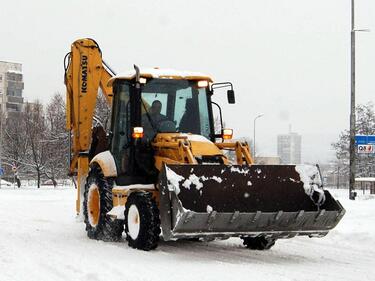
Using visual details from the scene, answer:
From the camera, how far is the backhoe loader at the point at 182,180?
8.82 meters

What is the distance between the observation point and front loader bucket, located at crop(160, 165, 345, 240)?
28.2 feet

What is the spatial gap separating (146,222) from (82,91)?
202 inches

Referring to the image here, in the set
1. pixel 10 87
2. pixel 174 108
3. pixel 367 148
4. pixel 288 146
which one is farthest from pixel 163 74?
pixel 288 146

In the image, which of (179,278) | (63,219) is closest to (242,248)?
(179,278)

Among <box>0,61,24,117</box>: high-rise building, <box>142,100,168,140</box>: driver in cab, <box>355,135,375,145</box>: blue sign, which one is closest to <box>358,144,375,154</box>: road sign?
<box>355,135,375,145</box>: blue sign

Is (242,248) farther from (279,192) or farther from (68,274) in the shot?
(68,274)

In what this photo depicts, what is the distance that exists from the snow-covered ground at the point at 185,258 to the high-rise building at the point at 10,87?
9157 centimetres

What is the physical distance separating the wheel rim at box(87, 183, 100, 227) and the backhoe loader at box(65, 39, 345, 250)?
0.02 m

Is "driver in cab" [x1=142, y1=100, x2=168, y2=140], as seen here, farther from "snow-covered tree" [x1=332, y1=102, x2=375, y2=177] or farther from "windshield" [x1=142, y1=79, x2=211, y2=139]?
"snow-covered tree" [x1=332, y1=102, x2=375, y2=177]

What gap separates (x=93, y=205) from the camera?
1177cm

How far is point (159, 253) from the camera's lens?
9.23 m

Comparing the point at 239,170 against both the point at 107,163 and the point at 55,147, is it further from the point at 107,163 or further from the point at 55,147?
the point at 55,147

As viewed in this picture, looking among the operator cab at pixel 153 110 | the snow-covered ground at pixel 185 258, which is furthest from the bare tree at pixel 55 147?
the operator cab at pixel 153 110

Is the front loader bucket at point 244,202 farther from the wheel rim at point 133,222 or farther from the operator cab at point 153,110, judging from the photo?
the operator cab at point 153,110
